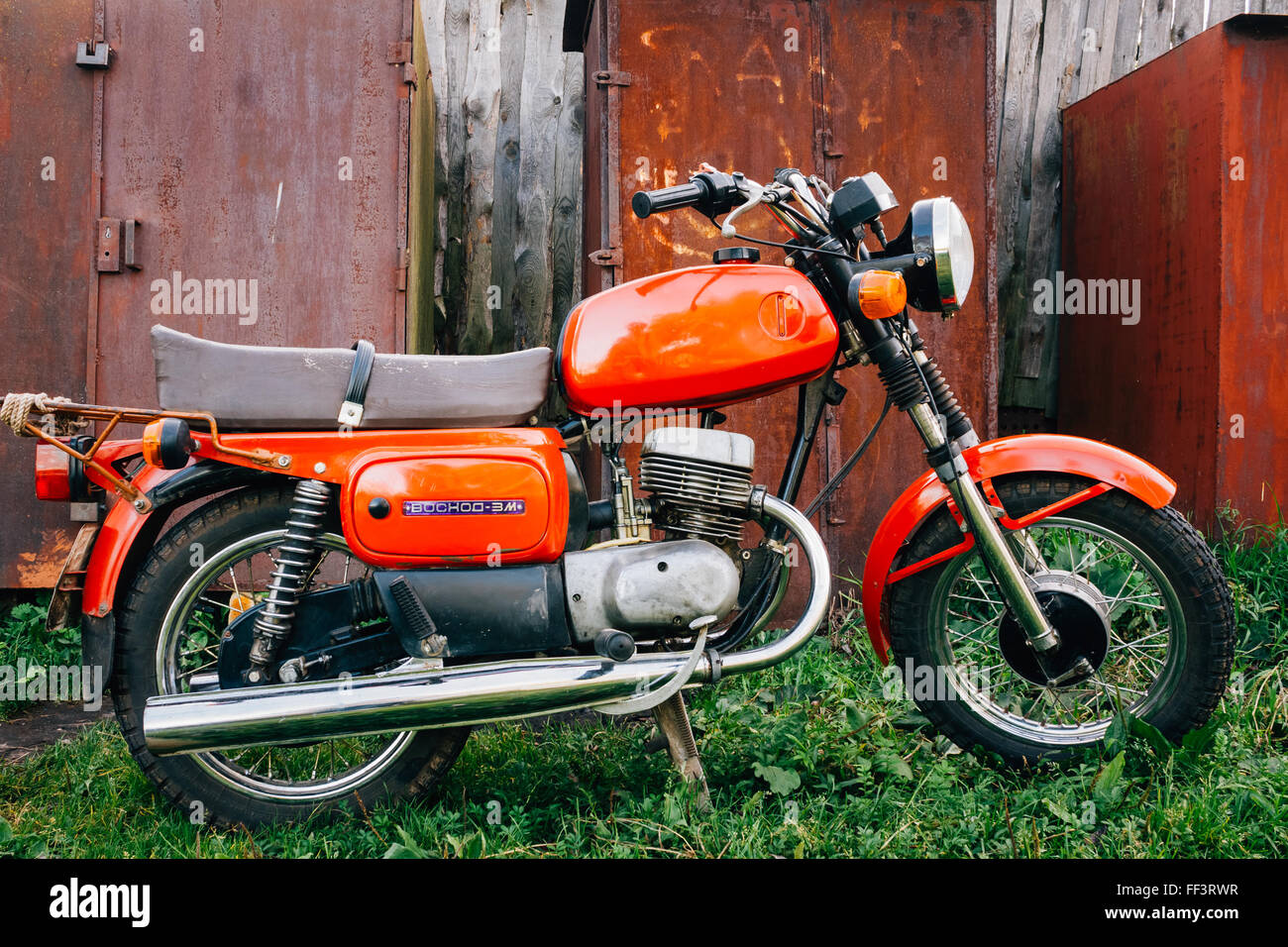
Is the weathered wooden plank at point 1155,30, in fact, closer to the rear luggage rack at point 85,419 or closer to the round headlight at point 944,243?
the round headlight at point 944,243

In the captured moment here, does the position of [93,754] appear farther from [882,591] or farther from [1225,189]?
[1225,189]

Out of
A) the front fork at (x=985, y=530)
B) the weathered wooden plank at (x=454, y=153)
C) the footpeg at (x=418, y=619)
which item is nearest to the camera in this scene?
the footpeg at (x=418, y=619)

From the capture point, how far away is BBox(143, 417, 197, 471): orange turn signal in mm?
1883

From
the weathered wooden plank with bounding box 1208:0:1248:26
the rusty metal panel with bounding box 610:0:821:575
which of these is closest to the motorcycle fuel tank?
the rusty metal panel with bounding box 610:0:821:575

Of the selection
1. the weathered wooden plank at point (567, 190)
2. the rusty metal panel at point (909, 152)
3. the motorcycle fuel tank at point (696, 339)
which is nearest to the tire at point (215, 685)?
the motorcycle fuel tank at point (696, 339)

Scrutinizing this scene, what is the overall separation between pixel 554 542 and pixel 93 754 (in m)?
1.58

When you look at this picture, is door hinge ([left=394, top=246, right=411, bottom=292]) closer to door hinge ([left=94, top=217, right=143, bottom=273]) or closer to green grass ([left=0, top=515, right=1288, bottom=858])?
door hinge ([left=94, top=217, right=143, bottom=273])

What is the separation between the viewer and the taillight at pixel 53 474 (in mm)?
1993

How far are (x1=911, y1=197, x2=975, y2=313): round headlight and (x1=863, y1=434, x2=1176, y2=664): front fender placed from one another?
0.41 metres

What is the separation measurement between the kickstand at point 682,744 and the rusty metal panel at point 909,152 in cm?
159

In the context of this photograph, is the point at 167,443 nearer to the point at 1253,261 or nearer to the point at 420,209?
the point at 420,209

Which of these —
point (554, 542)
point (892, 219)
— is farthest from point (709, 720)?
point (892, 219)

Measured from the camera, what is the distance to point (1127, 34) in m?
4.64

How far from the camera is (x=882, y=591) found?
2.30 m
